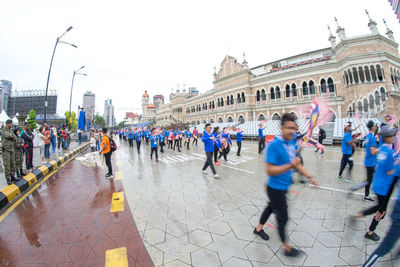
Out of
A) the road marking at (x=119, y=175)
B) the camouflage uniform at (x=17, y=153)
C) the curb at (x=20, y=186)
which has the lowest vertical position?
the road marking at (x=119, y=175)

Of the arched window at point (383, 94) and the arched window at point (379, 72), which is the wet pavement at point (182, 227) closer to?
the arched window at point (383, 94)

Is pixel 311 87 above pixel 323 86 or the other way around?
above

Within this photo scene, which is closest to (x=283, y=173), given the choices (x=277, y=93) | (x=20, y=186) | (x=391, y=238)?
(x=391, y=238)

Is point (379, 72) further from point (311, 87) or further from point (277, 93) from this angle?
point (277, 93)

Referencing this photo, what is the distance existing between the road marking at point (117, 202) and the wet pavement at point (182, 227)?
0.37 feet

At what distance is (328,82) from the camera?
24281mm

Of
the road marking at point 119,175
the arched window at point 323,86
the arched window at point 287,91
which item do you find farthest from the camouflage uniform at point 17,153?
the arched window at point 323,86

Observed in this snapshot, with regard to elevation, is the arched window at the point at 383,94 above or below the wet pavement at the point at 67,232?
above

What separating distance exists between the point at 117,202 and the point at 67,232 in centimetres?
115

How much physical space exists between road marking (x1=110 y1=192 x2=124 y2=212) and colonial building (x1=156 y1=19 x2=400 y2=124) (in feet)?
66.7

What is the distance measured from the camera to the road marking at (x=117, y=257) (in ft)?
6.97

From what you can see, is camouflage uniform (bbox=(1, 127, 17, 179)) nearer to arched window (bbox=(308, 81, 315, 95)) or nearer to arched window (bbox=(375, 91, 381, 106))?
arched window (bbox=(375, 91, 381, 106))

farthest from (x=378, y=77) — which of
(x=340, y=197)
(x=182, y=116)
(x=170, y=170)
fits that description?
(x=182, y=116)

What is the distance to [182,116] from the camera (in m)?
56.1
